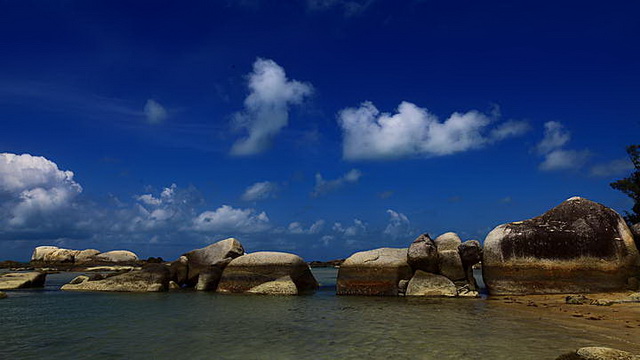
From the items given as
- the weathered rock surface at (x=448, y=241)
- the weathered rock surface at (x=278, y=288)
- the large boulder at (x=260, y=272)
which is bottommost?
the weathered rock surface at (x=278, y=288)

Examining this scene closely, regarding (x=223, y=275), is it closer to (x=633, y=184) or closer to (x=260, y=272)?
(x=260, y=272)

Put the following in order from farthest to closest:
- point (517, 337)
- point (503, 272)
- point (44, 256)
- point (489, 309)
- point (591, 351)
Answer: point (44, 256), point (503, 272), point (489, 309), point (517, 337), point (591, 351)

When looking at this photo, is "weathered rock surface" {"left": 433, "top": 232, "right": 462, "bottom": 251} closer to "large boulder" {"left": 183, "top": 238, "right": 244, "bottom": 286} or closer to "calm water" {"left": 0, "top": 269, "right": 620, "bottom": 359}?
"calm water" {"left": 0, "top": 269, "right": 620, "bottom": 359}

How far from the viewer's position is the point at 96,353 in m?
9.30

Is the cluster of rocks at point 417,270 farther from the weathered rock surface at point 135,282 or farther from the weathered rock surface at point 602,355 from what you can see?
the weathered rock surface at point 602,355

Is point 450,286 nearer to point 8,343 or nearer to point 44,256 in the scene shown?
point 8,343

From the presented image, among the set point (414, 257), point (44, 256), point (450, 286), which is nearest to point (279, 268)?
point (414, 257)

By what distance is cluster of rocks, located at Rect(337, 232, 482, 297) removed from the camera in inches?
747

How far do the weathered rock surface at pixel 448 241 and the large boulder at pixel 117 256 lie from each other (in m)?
41.6

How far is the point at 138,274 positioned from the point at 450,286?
15338 millimetres

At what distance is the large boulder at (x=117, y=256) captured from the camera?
51.4m

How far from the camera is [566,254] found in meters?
16.9

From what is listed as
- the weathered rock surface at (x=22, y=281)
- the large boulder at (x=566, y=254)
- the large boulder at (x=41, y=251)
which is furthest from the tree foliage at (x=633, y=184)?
the large boulder at (x=41, y=251)

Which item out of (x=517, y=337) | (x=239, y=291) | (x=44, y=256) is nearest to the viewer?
(x=517, y=337)
